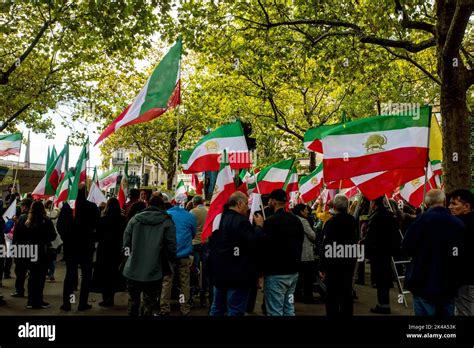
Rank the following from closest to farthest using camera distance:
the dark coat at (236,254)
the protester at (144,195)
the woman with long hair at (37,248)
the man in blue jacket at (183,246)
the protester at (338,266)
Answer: the dark coat at (236,254) < the protester at (338,266) < the man in blue jacket at (183,246) < the woman with long hair at (37,248) < the protester at (144,195)

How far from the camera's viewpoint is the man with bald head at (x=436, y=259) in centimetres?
577

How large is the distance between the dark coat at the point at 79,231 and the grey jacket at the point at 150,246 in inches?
98.8

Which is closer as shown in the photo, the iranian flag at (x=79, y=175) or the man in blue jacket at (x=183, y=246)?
the man in blue jacket at (x=183, y=246)

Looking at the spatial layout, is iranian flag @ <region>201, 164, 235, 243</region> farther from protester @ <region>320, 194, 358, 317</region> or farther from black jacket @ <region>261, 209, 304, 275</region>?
protester @ <region>320, 194, 358, 317</region>

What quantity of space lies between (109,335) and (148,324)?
0.45 metres

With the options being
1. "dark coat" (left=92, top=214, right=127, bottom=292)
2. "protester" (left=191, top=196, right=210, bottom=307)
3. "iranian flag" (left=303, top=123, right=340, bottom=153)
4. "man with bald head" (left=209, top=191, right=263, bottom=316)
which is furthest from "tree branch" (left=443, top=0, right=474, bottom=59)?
"dark coat" (left=92, top=214, right=127, bottom=292)

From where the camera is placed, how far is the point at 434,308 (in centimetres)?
583

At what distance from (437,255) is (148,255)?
372cm

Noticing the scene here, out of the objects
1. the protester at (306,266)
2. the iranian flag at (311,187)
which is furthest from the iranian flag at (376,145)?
the iranian flag at (311,187)

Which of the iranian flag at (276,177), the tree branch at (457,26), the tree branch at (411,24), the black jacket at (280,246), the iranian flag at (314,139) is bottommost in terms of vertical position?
the black jacket at (280,246)

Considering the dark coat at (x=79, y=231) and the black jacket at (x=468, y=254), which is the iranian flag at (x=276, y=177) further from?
the black jacket at (x=468, y=254)

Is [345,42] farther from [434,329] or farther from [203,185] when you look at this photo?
[434,329]

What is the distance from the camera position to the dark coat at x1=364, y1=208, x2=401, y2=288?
9.77 metres

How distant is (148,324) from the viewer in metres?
6.12
